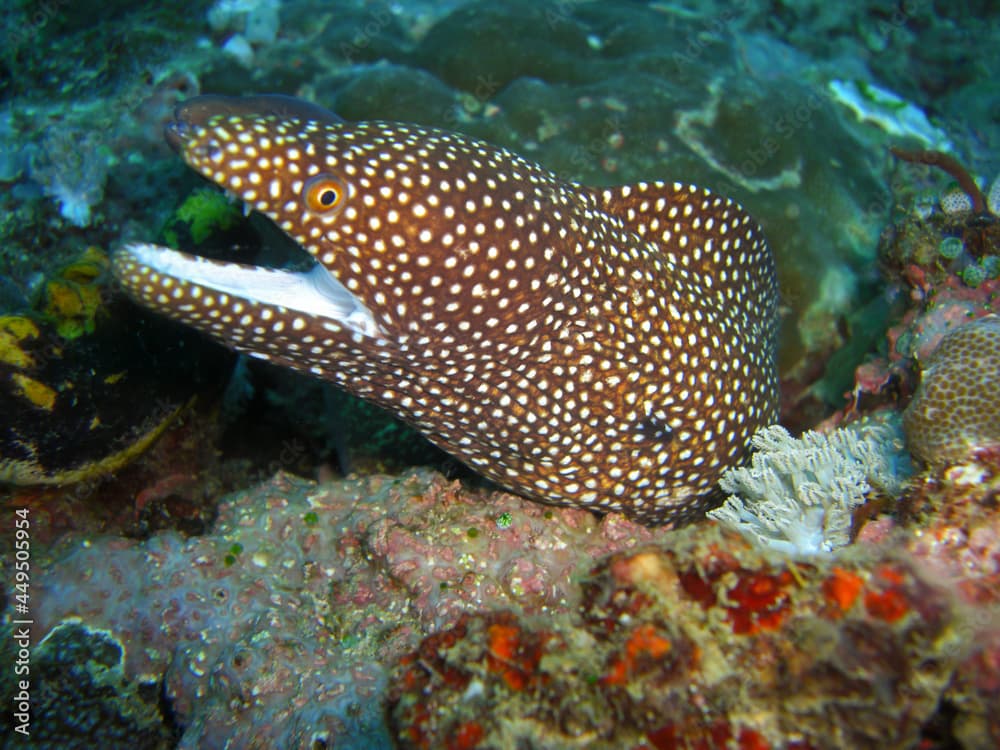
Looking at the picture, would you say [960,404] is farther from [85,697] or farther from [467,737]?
[85,697]

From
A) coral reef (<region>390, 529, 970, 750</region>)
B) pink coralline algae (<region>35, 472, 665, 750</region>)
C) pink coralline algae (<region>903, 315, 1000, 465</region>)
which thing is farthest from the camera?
pink coralline algae (<region>35, 472, 665, 750</region>)

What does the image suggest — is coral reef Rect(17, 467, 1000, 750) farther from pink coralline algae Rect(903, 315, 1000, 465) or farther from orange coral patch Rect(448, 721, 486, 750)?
pink coralline algae Rect(903, 315, 1000, 465)

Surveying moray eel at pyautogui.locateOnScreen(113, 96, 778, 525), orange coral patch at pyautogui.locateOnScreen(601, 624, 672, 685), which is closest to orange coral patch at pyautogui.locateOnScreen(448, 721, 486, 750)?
orange coral patch at pyautogui.locateOnScreen(601, 624, 672, 685)

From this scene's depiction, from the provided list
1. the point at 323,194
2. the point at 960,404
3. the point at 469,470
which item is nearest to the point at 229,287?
the point at 323,194

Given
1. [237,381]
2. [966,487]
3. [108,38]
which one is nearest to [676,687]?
[966,487]

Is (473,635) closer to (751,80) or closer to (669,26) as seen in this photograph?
(751,80)

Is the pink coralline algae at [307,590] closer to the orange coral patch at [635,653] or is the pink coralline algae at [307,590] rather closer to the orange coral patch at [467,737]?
the orange coral patch at [467,737]

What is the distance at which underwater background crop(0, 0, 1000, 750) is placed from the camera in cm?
176

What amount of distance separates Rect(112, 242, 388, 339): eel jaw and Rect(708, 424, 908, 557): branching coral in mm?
2473

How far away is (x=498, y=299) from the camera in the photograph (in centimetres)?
316

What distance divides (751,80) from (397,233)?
565 cm

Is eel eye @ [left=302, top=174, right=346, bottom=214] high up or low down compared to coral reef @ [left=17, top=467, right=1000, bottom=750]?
up

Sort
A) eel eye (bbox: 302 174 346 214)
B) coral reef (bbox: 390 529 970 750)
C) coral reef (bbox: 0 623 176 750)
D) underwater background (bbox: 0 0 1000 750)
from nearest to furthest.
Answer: coral reef (bbox: 390 529 970 750), underwater background (bbox: 0 0 1000 750), eel eye (bbox: 302 174 346 214), coral reef (bbox: 0 623 176 750)

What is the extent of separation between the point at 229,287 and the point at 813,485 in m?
3.27
